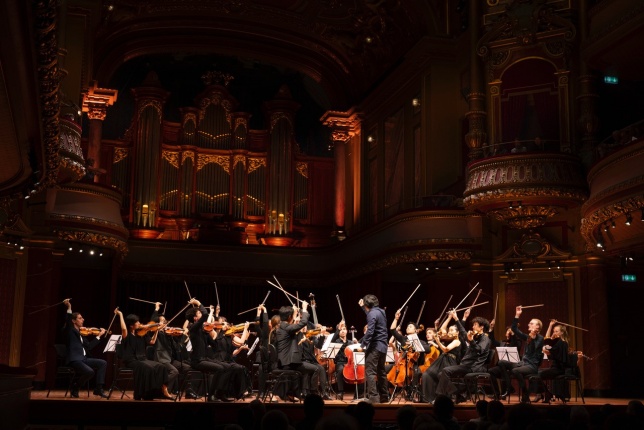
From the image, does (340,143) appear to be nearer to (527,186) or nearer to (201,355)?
(527,186)

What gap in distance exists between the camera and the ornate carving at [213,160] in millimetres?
22188

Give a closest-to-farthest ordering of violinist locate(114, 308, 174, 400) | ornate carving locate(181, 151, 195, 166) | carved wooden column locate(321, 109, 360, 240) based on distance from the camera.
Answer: violinist locate(114, 308, 174, 400)
carved wooden column locate(321, 109, 360, 240)
ornate carving locate(181, 151, 195, 166)

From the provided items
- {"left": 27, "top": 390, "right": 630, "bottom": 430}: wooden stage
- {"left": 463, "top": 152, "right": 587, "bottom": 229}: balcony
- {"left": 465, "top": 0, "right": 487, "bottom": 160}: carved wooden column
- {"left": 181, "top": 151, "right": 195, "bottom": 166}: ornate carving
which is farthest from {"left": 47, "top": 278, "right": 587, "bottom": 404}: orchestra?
{"left": 181, "top": 151, "right": 195, "bottom": 166}: ornate carving

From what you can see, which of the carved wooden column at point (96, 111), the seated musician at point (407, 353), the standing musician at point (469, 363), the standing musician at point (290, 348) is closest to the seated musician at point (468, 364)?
the standing musician at point (469, 363)

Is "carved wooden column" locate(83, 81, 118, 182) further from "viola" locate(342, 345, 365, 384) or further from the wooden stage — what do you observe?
the wooden stage

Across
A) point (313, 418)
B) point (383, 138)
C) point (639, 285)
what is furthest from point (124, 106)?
point (313, 418)

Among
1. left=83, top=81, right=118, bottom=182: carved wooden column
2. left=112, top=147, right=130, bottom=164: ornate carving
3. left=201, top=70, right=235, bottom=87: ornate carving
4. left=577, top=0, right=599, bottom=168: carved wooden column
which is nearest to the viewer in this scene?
left=577, top=0, right=599, bottom=168: carved wooden column

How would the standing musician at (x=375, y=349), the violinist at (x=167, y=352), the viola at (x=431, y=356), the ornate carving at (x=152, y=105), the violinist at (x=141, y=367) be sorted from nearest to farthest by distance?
the standing musician at (x=375, y=349) < the violinist at (x=141, y=367) < the violinist at (x=167, y=352) < the viola at (x=431, y=356) < the ornate carving at (x=152, y=105)

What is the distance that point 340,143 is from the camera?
73.3 ft

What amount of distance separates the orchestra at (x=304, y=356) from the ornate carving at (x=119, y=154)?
29.9 feet

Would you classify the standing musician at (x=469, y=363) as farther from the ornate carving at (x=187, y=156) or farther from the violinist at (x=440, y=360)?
the ornate carving at (x=187, y=156)

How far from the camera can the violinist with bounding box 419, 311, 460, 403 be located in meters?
12.6

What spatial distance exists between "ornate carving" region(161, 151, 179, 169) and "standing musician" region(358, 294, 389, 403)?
1139cm

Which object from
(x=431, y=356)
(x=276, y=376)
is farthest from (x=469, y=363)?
(x=276, y=376)
